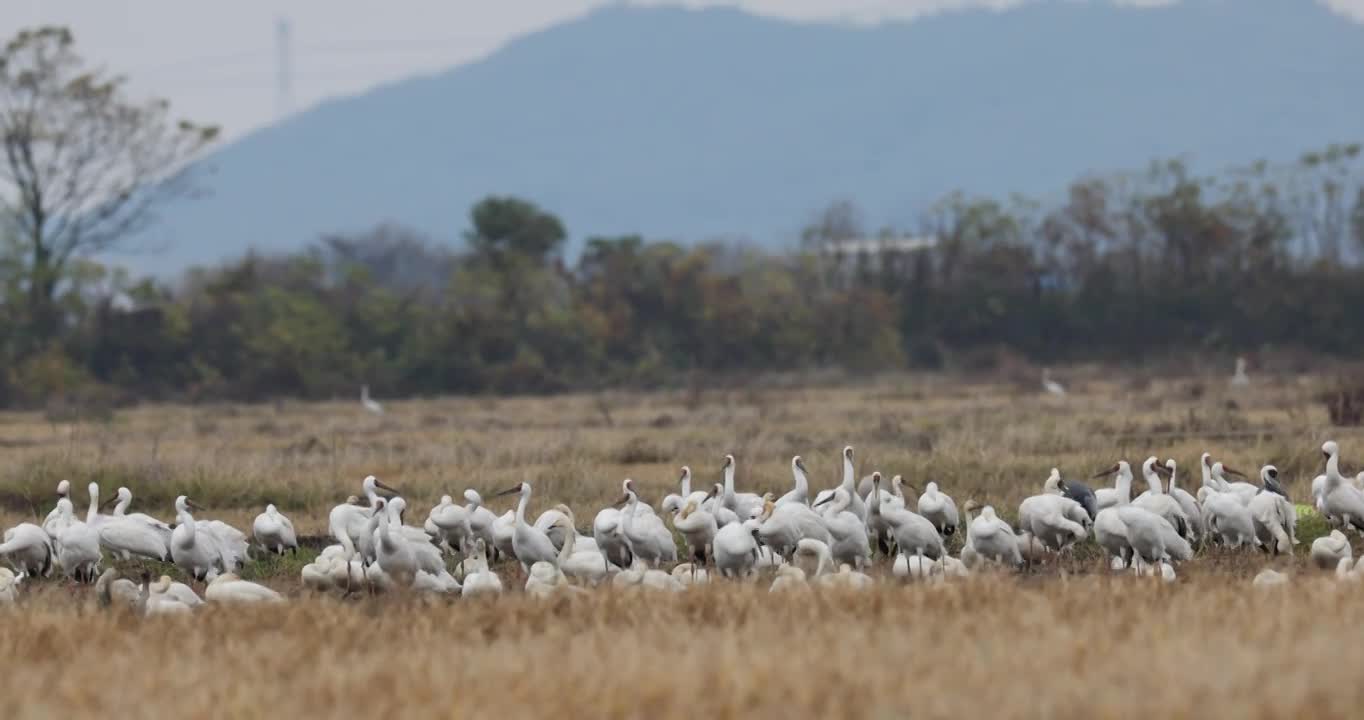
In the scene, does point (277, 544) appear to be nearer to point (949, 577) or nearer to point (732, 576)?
point (732, 576)

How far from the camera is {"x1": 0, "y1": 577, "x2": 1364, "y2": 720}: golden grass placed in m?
7.87

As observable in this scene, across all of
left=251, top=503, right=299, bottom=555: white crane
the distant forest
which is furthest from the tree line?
left=251, top=503, right=299, bottom=555: white crane

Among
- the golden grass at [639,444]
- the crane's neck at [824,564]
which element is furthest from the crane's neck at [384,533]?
the golden grass at [639,444]

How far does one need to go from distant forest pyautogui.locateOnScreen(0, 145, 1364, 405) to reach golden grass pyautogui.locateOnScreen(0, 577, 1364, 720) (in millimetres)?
39263

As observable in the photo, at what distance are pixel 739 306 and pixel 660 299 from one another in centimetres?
263

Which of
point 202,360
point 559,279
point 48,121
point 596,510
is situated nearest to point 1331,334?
point 559,279

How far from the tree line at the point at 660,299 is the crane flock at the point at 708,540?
108ft

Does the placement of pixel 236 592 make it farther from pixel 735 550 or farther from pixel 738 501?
pixel 738 501

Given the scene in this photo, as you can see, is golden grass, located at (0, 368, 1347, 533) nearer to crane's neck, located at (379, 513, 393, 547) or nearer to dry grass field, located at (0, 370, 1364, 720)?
dry grass field, located at (0, 370, 1364, 720)

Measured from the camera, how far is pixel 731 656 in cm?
852

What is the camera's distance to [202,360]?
54.1 metres

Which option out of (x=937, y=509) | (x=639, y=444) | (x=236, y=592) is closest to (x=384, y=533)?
(x=236, y=592)

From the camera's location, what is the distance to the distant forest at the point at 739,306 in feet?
175

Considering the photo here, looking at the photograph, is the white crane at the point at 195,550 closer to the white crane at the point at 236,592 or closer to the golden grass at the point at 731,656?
the white crane at the point at 236,592
